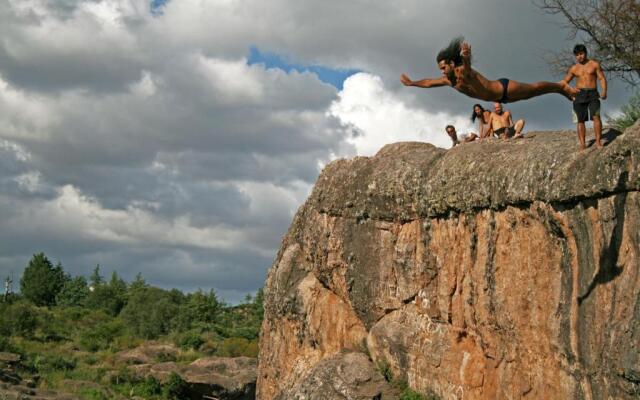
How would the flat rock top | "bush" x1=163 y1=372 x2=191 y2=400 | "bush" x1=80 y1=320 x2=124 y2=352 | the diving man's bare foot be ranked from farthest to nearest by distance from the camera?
"bush" x1=80 y1=320 x2=124 y2=352, "bush" x1=163 y1=372 x2=191 y2=400, the flat rock top, the diving man's bare foot

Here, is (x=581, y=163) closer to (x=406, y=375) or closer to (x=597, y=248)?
(x=597, y=248)

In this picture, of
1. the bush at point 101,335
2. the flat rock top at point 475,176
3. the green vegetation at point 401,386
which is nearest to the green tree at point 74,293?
the bush at point 101,335

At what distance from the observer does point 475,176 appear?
55.9ft

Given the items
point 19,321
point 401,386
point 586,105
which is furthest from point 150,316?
point 586,105

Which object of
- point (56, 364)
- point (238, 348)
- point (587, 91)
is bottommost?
point (56, 364)

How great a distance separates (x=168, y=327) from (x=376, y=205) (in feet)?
145

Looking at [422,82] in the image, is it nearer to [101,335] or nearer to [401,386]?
[401,386]

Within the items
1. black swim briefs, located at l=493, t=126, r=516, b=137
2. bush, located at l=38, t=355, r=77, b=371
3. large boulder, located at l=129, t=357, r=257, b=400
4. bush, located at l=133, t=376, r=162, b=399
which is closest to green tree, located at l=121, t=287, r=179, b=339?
bush, located at l=38, t=355, r=77, b=371

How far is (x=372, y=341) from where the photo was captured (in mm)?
19938

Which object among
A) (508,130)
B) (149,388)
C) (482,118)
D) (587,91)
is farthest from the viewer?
(149,388)

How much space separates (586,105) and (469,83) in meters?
3.82

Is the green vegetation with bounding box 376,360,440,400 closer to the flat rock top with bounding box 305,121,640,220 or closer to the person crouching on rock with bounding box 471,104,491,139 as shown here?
the flat rock top with bounding box 305,121,640,220

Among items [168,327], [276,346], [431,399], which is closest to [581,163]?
[431,399]

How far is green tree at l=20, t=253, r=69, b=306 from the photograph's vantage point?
7638 centimetres
